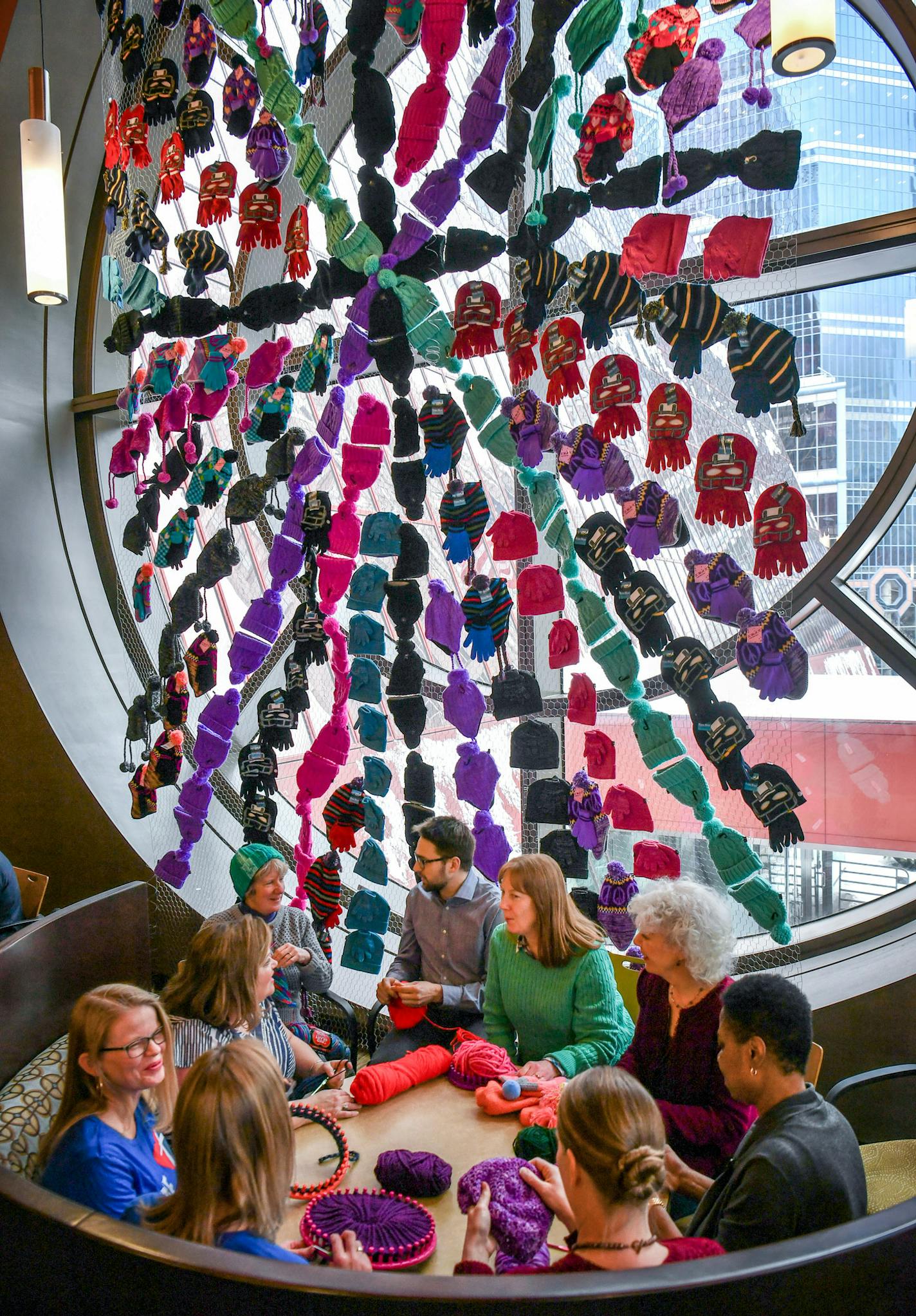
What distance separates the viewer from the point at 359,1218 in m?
1.47

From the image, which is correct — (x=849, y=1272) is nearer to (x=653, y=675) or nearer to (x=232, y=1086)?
(x=232, y=1086)

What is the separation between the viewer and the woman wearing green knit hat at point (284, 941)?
110 inches

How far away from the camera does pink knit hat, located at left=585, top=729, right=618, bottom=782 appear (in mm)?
2525

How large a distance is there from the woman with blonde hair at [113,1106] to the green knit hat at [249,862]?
1.03m

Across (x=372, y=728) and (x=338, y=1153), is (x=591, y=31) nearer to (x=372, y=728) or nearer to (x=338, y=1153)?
(x=372, y=728)

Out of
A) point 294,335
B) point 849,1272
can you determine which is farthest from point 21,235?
point 849,1272

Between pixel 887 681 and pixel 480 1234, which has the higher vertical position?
pixel 887 681

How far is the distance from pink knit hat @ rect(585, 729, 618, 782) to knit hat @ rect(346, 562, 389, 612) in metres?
0.76

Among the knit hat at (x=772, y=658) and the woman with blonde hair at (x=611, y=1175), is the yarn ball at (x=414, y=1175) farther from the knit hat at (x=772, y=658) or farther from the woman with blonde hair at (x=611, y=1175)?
the knit hat at (x=772, y=658)

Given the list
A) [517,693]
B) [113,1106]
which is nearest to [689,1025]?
[517,693]

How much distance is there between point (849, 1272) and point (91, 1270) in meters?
0.96

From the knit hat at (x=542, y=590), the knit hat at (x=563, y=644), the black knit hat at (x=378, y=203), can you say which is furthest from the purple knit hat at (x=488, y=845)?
the black knit hat at (x=378, y=203)

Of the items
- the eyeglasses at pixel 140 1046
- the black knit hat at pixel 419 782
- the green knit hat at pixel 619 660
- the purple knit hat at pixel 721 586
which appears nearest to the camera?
the eyeglasses at pixel 140 1046

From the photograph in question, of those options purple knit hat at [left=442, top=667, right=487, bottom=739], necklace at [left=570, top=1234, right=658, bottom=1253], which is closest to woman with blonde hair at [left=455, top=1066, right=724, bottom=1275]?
necklace at [left=570, top=1234, right=658, bottom=1253]
